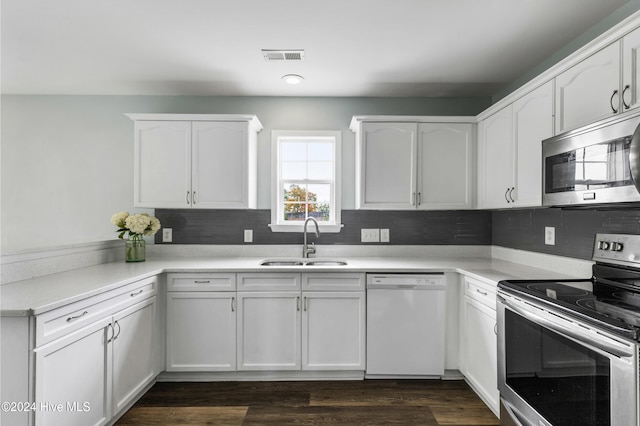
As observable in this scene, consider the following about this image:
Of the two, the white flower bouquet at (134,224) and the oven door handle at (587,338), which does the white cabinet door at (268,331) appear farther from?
the oven door handle at (587,338)

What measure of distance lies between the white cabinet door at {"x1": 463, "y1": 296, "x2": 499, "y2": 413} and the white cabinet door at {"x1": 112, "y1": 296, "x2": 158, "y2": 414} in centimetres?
225

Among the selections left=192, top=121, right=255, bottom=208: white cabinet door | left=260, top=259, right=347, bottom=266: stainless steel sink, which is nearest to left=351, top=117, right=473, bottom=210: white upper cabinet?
left=260, top=259, right=347, bottom=266: stainless steel sink

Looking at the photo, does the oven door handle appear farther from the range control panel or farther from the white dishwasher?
the white dishwasher

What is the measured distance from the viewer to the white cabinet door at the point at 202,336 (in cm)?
250

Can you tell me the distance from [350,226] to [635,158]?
220 cm

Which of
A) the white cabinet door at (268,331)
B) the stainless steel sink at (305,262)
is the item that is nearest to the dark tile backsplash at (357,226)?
the stainless steel sink at (305,262)

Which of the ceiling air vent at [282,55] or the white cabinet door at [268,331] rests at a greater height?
the ceiling air vent at [282,55]

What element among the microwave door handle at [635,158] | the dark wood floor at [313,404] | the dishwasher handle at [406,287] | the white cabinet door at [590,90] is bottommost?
the dark wood floor at [313,404]

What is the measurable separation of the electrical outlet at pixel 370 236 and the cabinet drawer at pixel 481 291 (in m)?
0.94

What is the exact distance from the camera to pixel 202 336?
250 cm

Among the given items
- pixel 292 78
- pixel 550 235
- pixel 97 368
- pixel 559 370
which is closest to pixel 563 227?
pixel 550 235

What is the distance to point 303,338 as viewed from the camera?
251 cm

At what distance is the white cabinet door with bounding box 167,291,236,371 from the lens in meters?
2.50

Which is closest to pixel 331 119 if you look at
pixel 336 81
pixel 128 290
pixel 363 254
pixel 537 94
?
pixel 336 81
